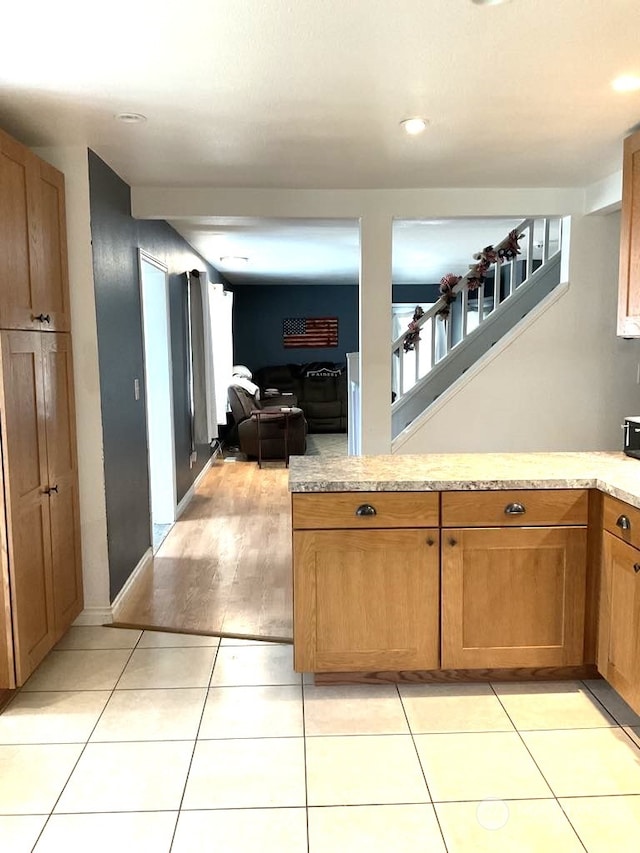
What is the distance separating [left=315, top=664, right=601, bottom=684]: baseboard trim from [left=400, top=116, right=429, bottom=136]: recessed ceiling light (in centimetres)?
222

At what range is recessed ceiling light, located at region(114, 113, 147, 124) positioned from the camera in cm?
265

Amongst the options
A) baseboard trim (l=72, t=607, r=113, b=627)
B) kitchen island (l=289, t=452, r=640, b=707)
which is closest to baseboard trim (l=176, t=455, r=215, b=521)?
baseboard trim (l=72, t=607, r=113, b=627)

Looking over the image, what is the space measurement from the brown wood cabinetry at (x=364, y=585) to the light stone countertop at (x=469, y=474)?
53 mm

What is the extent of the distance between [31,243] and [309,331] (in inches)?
309

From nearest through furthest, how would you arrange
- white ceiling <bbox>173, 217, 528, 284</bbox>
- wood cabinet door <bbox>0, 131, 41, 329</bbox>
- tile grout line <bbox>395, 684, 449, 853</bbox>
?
tile grout line <bbox>395, 684, 449, 853</bbox>
wood cabinet door <bbox>0, 131, 41, 329</bbox>
white ceiling <bbox>173, 217, 528, 284</bbox>

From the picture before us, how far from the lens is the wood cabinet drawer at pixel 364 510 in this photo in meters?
2.52

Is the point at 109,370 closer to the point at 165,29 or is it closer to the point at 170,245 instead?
the point at 165,29

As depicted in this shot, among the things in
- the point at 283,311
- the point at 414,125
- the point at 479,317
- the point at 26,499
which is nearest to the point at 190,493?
the point at 479,317

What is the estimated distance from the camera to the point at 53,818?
76.3 inches

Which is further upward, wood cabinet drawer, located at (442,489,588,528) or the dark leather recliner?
wood cabinet drawer, located at (442,489,588,528)

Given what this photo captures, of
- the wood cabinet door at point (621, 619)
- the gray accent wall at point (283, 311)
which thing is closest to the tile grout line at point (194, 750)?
the wood cabinet door at point (621, 619)

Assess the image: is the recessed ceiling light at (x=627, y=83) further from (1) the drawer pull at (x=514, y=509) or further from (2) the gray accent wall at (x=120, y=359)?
(2) the gray accent wall at (x=120, y=359)

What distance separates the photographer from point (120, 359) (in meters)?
3.62

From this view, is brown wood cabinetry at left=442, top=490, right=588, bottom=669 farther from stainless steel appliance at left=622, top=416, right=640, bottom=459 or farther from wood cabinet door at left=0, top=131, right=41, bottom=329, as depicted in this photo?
wood cabinet door at left=0, top=131, right=41, bottom=329
